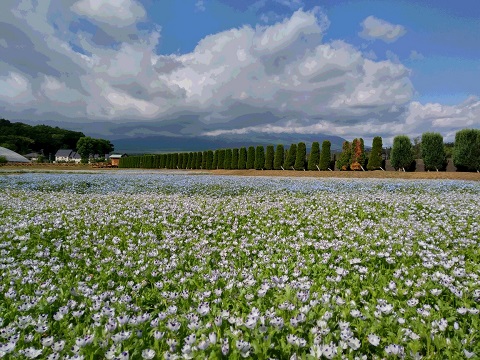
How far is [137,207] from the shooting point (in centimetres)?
963

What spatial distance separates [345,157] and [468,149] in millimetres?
12235

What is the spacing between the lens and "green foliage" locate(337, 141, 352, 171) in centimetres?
4006

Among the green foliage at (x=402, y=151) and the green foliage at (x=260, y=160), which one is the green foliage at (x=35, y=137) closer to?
the green foliage at (x=260, y=160)

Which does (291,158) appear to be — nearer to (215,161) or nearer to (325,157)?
(325,157)

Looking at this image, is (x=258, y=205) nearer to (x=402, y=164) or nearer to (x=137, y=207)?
(x=137, y=207)

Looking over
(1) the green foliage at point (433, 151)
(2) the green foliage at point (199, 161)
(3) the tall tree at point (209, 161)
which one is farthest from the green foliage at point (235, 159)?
(1) the green foliage at point (433, 151)

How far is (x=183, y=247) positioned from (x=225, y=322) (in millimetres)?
2868

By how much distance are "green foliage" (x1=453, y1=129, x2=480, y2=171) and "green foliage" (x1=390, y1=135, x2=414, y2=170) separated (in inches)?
182

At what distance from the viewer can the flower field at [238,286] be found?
2674 millimetres

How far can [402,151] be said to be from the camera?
37.8 metres

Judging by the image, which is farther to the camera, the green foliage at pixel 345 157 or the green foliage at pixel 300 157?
the green foliage at pixel 300 157

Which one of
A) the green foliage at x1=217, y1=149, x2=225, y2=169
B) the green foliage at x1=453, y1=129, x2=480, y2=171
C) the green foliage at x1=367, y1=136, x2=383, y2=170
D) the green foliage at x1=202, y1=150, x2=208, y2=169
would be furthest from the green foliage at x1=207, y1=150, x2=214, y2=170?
the green foliage at x1=453, y1=129, x2=480, y2=171

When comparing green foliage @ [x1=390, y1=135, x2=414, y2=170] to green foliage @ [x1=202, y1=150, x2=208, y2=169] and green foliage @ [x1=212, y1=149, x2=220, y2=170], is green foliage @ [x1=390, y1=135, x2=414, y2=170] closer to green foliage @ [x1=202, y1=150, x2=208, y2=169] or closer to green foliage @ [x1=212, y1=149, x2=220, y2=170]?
green foliage @ [x1=212, y1=149, x2=220, y2=170]

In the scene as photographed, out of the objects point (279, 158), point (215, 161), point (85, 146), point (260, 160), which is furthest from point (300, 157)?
point (85, 146)
